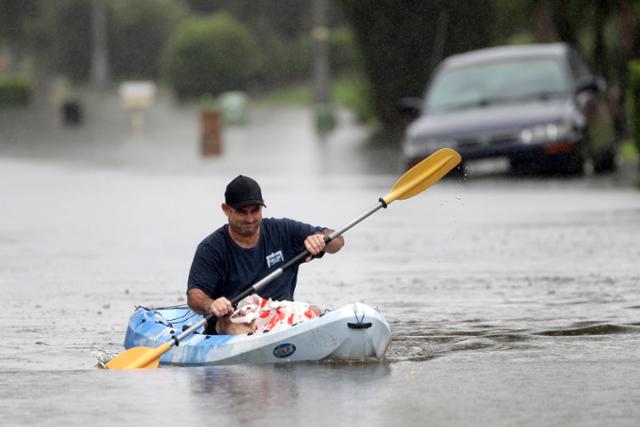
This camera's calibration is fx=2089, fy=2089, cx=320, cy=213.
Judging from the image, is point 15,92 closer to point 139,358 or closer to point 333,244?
point 333,244

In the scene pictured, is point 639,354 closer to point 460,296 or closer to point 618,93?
point 460,296

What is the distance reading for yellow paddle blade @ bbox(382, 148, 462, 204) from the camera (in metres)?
12.8

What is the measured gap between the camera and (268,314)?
1113 cm

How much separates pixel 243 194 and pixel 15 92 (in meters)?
61.4

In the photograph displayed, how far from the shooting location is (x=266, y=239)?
448 inches

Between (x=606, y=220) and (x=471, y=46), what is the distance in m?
19.0

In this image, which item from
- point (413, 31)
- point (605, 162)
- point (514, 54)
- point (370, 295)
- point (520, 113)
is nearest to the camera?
point (370, 295)

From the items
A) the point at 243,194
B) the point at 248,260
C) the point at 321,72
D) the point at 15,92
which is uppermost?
the point at 15,92

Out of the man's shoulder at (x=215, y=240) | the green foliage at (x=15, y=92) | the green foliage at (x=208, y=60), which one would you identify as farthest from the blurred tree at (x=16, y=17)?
the man's shoulder at (x=215, y=240)

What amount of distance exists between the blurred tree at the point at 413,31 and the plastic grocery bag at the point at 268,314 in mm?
27499

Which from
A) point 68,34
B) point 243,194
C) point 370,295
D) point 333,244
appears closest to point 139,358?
point 243,194


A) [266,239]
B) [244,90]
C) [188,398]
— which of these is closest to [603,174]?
[266,239]

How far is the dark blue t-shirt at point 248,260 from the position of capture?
36.4ft

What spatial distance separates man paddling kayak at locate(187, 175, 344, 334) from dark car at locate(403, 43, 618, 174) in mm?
14343
